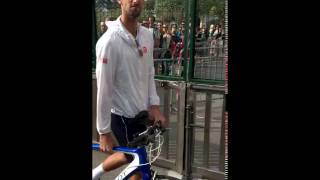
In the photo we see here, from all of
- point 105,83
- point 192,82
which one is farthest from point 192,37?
point 105,83

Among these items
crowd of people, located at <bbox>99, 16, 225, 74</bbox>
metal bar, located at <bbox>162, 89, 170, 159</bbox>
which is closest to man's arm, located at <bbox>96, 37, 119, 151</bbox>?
crowd of people, located at <bbox>99, 16, 225, 74</bbox>

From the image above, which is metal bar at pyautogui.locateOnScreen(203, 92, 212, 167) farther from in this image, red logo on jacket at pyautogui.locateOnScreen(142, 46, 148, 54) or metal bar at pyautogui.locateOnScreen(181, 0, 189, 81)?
red logo on jacket at pyautogui.locateOnScreen(142, 46, 148, 54)

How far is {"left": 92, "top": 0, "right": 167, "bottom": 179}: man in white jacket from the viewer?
3053 millimetres

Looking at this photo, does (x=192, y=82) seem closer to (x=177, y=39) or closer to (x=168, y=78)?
(x=168, y=78)

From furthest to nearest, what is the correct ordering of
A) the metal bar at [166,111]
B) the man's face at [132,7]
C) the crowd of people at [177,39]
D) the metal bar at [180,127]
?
the metal bar at [166,111]
the metal bar at [180,127]
the crowd of people at [177,39]
the man's face at [132,7]

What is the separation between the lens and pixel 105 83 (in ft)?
10.00

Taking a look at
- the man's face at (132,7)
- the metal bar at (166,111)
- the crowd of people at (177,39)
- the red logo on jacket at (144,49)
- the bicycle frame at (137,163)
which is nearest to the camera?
the bicycle frame at (137,163)

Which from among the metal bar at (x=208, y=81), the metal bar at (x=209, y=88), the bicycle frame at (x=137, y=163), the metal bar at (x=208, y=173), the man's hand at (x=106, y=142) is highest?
the metal bar at (x=208, y=81)

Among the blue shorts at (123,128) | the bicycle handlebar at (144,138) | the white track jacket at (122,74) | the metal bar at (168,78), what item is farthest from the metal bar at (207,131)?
the bicycle handlebar at (144,138)

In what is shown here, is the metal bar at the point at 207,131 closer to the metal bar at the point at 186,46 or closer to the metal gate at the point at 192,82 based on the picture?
the metal gate at the point at 192,82

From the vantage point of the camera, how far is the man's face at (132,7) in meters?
3.21
